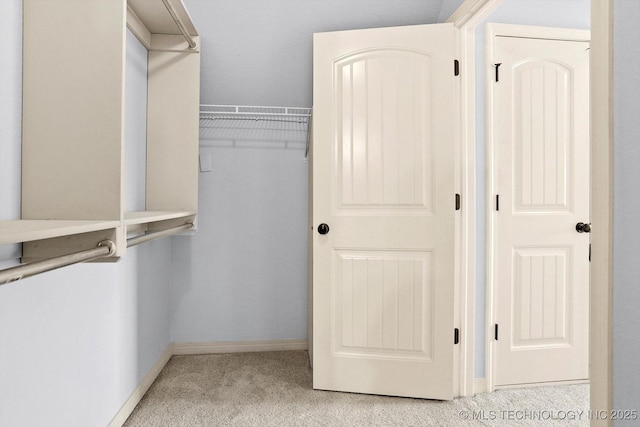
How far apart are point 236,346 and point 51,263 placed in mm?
1980

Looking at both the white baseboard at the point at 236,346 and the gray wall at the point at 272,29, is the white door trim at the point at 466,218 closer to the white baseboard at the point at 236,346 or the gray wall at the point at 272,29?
the gray wall at the point at 272,29

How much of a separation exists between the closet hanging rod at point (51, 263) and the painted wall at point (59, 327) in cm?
25

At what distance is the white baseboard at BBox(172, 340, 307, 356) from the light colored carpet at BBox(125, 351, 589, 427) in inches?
12.0

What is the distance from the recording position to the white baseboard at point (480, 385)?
2.09 meters

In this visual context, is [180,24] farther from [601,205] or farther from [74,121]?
[601,205]

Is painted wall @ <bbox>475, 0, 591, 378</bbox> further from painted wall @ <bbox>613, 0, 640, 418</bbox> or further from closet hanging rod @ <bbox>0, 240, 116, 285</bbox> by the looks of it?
closet hanging rod @ <bbox>0, 240, 116, 285</bbox>

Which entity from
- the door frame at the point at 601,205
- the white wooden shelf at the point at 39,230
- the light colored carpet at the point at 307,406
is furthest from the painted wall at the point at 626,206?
the white wooden shelf at the point at 39,230

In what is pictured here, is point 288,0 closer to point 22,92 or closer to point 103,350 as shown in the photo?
point 22,92

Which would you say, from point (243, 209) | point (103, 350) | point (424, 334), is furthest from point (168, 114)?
point (424, 334)

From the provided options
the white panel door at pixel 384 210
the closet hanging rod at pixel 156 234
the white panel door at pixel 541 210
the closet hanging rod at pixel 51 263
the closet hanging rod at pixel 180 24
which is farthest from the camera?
the white panel door at pixel 541 210

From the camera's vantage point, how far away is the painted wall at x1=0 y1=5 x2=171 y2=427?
1.06 m

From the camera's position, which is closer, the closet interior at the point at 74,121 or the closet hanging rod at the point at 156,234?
the closet interior at the point at 74,121

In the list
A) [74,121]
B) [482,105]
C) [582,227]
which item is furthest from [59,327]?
[582,227]

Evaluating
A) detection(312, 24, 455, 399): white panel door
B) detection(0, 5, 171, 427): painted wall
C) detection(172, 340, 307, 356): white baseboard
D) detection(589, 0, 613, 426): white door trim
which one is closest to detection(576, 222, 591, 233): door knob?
detection(312, 24, 455, 399): white panel door
